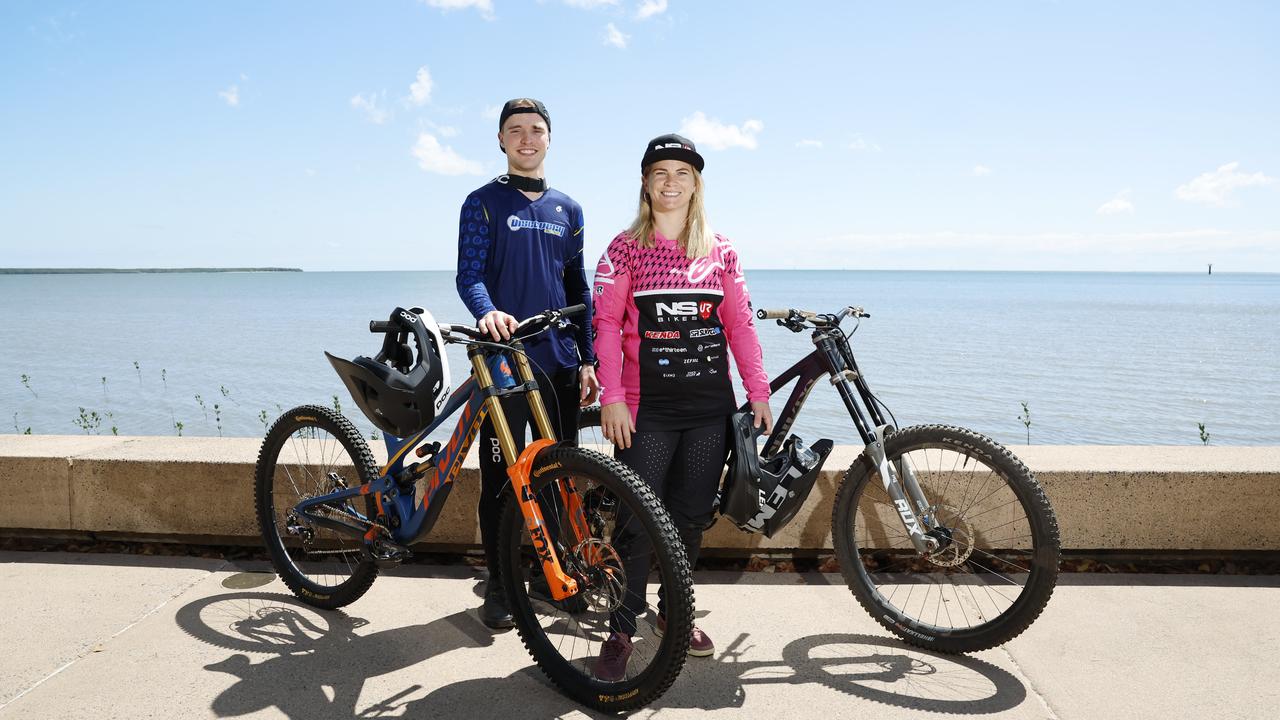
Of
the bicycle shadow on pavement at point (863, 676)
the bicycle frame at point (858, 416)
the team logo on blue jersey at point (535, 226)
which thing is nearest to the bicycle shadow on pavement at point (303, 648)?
the bicycle shadow on pavement at point (863, 676)

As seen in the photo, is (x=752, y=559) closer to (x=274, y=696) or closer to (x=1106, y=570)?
(x=1106, y=570)

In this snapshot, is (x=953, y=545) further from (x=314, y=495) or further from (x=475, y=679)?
(x=314, y=495)

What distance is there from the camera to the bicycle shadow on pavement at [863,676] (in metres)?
2.82

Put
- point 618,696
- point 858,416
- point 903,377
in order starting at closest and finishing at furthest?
point 618,696
point 858,416
point 903,377

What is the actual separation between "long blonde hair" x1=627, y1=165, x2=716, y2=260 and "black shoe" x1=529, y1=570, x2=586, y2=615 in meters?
1.29

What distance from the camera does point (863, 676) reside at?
3.00m

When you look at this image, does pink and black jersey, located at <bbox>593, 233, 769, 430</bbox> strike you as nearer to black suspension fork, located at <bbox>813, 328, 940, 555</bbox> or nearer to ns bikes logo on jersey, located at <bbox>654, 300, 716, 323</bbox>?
ns bikes logo on jersey, located at <bbox>654, 300, 716, 323</bbox>

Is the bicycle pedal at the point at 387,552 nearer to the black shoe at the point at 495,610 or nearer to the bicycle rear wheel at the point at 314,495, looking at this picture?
the bicycle rear wheel at the point at 314,495

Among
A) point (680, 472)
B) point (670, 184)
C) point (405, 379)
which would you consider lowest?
point (680, 472)

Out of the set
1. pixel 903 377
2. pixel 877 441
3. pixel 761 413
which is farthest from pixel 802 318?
pixel 903 377

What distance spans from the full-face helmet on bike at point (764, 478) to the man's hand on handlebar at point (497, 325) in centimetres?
92

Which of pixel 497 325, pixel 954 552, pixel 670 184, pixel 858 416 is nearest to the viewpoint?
pixel 497 325

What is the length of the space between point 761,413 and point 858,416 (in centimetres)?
41

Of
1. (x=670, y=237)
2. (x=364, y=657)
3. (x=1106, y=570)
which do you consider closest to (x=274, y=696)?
(x=364, y=657)
